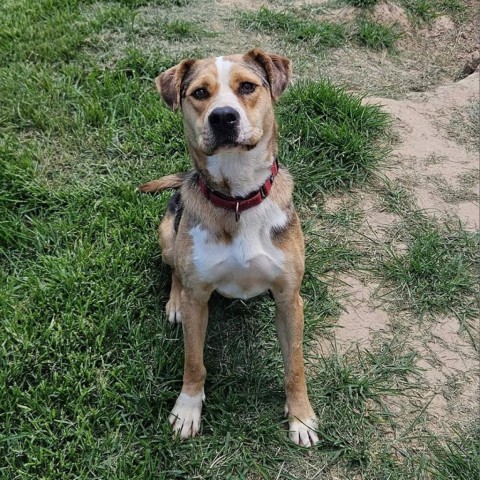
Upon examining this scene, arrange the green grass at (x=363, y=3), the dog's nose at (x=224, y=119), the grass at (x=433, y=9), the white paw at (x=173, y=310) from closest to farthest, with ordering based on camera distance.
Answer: the dog's nose at (x=224, y=119) < the white paw at (x=173, y=310) < the green grass at (x=363, y=3) < the grass at (x=433, y=9)

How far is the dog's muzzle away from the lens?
261 centimetres

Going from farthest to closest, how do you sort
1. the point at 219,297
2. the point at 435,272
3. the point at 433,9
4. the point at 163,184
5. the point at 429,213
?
1. the point at 433,9
2. the point at 429,213
3. the point at 163,184
4. the point at 435,272
5. the point at 219,297

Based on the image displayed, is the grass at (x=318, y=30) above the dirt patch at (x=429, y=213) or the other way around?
above

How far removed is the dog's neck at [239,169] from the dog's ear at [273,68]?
343 mm

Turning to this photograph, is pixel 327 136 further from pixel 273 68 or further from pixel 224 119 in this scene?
pixel 224 119

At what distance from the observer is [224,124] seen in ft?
8.63

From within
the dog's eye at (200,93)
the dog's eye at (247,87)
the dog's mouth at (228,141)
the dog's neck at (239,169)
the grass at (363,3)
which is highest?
the dog's eye at (247,87)

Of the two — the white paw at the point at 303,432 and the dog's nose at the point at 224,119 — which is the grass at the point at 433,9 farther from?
the white paw at the point at 303,432

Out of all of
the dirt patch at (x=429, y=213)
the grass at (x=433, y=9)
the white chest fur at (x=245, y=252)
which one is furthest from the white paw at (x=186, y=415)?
the grass at (x=433, y=9)

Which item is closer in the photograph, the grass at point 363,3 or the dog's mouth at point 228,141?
the dog's mouth at point 228,141

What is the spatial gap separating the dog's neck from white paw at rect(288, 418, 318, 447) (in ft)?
4.11

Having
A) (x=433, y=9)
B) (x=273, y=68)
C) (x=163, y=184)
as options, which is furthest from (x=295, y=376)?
(x=433, y=9)

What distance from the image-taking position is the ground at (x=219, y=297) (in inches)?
120

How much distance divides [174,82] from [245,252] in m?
0.97
